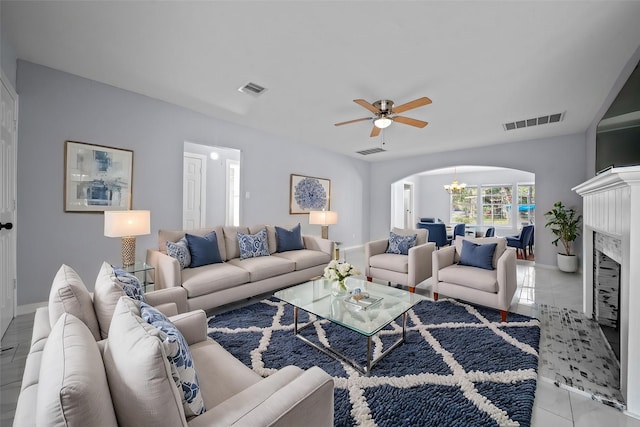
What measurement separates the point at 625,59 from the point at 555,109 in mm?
1279

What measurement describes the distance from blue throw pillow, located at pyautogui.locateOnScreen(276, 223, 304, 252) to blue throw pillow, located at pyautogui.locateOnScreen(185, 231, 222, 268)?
0.95 meters

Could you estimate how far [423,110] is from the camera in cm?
380

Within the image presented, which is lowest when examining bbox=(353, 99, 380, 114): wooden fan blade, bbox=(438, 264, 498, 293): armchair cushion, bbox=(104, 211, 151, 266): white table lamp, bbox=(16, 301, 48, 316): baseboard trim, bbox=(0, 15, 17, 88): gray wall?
bbox=(16, 301, 48, 316): baseboard trim

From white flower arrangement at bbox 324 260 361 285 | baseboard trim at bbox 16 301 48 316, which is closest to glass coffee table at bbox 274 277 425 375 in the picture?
white flower arrangement at bbox 324 260 361 285

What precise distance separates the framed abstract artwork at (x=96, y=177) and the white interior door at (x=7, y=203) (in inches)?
16.3

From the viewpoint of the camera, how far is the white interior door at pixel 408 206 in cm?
966

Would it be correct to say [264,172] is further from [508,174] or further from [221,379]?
[508,174]

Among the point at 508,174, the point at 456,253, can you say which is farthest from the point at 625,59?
the point at 508,174

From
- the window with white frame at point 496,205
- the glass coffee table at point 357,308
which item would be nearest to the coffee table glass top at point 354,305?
the glass coffee table at point 357,308

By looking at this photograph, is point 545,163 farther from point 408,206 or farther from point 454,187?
point 408,206

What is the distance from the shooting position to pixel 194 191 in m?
5.46

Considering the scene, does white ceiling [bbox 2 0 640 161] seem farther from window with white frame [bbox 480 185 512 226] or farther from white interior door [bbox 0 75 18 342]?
window with white frame [bbox 480 185 512 226]

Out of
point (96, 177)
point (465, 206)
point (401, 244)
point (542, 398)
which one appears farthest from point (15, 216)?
point (465, 206)

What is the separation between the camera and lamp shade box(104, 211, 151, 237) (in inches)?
106
